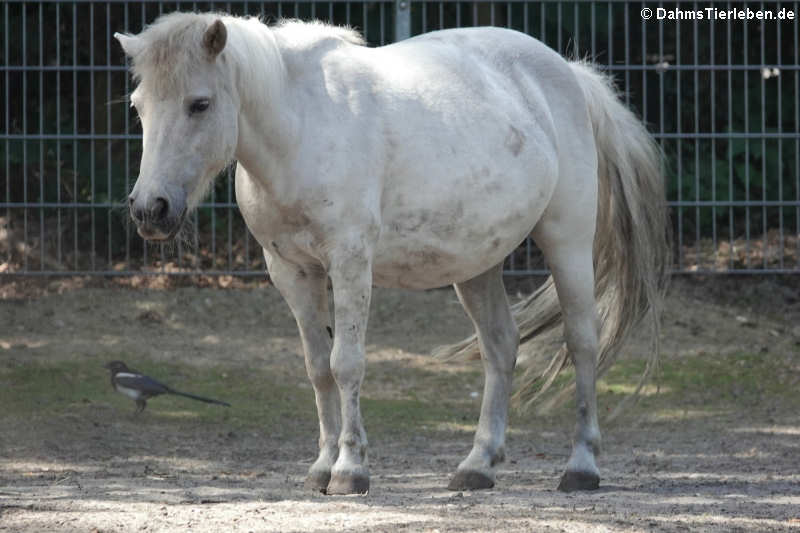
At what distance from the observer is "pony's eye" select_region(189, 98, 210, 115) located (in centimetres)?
431

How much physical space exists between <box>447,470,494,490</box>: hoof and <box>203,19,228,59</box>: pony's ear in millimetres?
1899

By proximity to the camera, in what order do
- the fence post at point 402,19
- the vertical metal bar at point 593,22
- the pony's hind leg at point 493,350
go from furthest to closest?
the vertical metal bar at point 593,22 < the fence post at point 402,19 < the pony's hind leg at point 493,350

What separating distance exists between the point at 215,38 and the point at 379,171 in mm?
777

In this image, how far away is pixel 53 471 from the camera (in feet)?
18.6

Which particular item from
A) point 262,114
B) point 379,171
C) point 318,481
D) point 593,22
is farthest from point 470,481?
point 593,22

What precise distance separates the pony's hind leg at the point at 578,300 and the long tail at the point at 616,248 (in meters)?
0.40

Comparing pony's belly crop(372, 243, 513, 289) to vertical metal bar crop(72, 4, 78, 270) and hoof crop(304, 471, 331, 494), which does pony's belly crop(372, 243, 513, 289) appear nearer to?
hoof crop(304, 471, 331, 494)

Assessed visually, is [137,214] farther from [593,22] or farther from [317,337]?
[593,22]

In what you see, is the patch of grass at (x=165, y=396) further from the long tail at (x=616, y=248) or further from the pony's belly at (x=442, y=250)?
the pony's belly at (x=442, y=250)

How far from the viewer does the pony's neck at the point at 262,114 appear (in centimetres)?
453

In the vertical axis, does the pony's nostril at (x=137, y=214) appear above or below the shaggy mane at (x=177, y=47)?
below

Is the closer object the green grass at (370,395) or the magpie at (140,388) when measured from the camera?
the magpie at (140,388)

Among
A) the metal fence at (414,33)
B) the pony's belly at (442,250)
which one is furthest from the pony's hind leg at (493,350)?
the metal fence at (414,33)

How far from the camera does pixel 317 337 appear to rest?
4.89m
